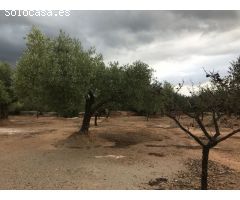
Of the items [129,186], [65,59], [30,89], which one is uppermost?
[65,59]

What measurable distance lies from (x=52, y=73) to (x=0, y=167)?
927 cm

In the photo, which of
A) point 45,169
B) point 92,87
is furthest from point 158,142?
point 45,169

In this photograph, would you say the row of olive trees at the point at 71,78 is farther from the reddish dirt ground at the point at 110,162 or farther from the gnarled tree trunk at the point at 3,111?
the gnarled tree trunk at the point at 3,111

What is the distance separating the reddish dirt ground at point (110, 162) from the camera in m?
20.2

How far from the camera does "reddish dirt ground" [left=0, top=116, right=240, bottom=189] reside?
20.2m

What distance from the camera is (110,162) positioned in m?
25.9

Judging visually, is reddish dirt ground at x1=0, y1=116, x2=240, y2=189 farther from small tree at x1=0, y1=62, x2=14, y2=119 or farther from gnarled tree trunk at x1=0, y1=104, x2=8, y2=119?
gnarled tree trunk at x1=0, y1=104, x2=8, y2=119

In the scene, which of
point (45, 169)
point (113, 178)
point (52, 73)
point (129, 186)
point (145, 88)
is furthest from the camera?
point (145, 88)

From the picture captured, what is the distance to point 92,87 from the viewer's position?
34031 mm

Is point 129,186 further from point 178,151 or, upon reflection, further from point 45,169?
point 178,151

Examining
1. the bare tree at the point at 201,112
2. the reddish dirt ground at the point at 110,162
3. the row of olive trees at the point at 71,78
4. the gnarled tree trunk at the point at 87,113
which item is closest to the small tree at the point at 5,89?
the reddish dirt ground at the point at 110,162

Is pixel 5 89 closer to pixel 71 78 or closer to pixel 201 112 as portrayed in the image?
Result: pixel 71 78

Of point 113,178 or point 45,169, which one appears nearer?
point 113,178

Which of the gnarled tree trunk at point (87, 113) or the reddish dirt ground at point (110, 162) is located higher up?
the gnarled tree trunk at point (87, 113)
